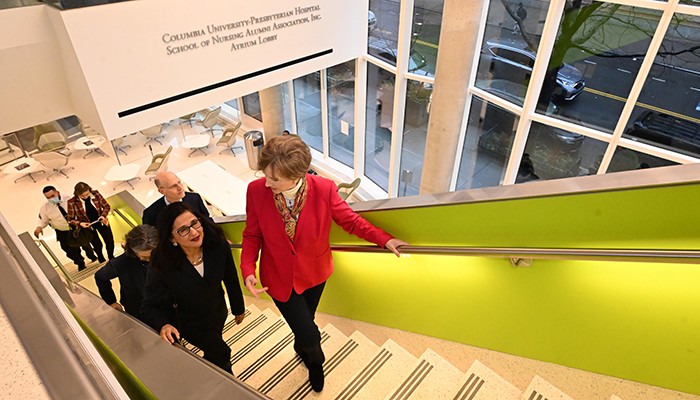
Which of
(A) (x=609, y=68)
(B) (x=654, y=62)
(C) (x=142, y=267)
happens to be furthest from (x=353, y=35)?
(C) (x=142, y=267)

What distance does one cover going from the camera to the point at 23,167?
33.8ft

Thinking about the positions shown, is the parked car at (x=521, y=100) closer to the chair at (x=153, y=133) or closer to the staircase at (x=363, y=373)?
the staircase at (x=363, y=373)

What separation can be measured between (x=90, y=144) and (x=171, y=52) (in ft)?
26.3

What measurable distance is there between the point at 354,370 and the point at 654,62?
4.74 m

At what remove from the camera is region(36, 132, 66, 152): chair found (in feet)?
36.4

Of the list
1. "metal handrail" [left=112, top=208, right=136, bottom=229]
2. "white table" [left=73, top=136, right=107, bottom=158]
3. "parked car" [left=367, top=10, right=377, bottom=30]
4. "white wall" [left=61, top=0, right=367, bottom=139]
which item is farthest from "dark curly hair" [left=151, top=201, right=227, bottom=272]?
"white table" [left=73, top=136, right=107, bottom=158]

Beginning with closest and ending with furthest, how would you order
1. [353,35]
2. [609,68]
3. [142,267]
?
[142,267] < [609,68] < [353,35]

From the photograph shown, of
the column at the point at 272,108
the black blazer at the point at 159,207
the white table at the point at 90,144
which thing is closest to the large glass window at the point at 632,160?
the black blazer at the point at 159,207

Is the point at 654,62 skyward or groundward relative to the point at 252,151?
skyward

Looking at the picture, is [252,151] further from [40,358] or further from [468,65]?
[40,358]

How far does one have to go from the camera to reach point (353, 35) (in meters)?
7.73

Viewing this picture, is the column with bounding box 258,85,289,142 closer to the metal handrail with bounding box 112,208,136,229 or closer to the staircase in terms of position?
the metal handrail with bounding box 112,208,136,229

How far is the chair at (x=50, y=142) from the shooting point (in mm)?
11101

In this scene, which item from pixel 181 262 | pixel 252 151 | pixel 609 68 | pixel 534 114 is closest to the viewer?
pixel 181 262
